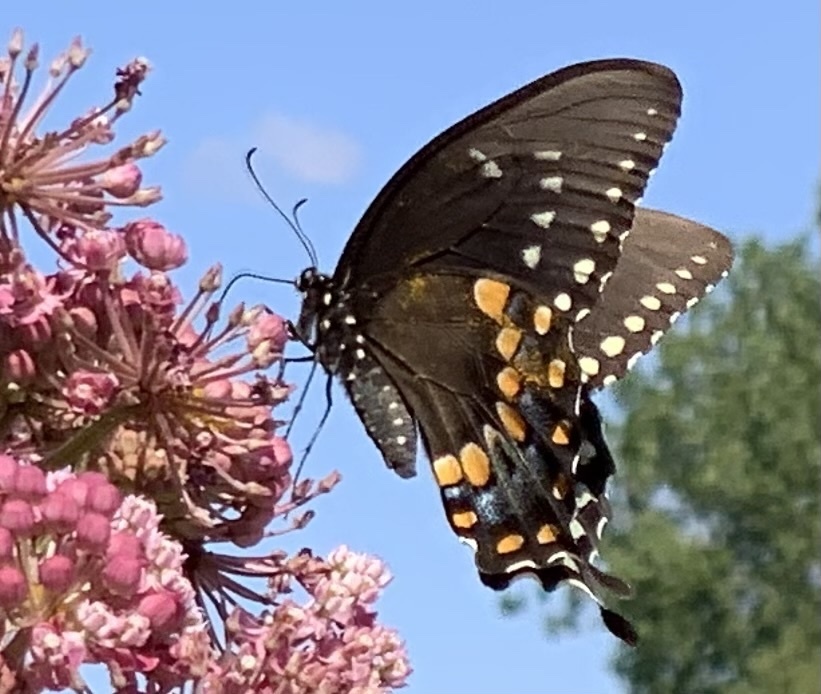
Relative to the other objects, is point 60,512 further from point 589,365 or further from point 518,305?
→ point 589,365

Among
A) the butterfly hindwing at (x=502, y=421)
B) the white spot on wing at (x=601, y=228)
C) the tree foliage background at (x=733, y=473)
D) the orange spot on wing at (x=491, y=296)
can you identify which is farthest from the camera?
the tree foliage background at (x=733, y=473)

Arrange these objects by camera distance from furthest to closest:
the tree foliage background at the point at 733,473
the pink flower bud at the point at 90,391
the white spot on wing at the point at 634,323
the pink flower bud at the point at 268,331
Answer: the tree foliage background at the point at 733,473 → the white spot on wing at the point at 634,323 → the pink flower bud at the point at 268,331 → the pink flower bud at the point at 90,391

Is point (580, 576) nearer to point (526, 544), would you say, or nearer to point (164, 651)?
point (526, 544)

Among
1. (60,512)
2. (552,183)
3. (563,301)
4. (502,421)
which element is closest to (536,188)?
(552,183)

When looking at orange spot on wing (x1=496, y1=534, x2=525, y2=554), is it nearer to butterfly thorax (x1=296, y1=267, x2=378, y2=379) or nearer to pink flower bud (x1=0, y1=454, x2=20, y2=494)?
butterfly thorax (x1=296, y1=267, x2=378, y2=379)

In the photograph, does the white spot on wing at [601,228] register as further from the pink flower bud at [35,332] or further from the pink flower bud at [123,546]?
the pink flower bud at [123,546]

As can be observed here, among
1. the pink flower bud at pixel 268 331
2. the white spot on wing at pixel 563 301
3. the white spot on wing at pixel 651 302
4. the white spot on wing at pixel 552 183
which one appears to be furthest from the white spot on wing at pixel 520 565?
the pink flower bud at pixel 268 331
